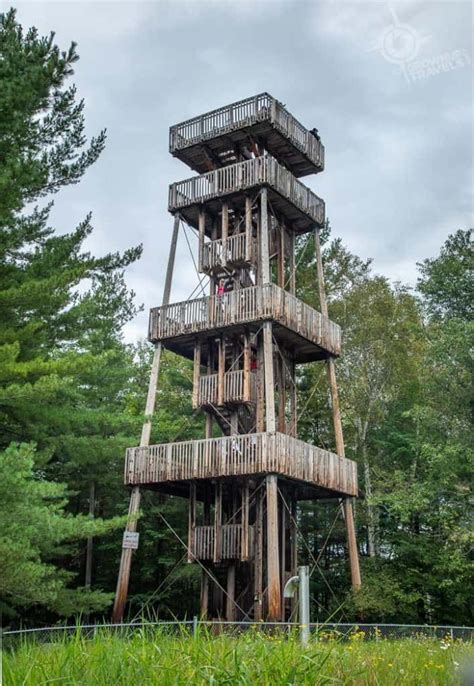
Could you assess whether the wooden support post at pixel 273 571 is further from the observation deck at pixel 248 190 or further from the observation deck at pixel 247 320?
the observation deck at pixel 248 190

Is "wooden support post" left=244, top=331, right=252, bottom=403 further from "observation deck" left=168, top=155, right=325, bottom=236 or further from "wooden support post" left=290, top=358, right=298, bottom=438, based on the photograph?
"observation deck" left=168, top=155, right=325, bottom=236

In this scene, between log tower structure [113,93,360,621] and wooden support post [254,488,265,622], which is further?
log tower structure [113,93,360,621]

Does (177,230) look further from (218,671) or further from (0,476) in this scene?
(218,671)

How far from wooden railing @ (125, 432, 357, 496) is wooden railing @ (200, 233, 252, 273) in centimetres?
531

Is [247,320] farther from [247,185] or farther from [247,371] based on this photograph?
[247,185]

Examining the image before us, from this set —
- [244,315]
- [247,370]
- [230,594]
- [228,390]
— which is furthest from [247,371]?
[230,594]

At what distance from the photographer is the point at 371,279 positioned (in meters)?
33.0

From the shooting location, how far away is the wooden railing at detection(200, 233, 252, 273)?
22.8 meters

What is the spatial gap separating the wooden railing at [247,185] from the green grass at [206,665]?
16.5 metres

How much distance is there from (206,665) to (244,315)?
15.0 metres

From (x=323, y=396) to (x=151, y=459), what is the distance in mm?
11539

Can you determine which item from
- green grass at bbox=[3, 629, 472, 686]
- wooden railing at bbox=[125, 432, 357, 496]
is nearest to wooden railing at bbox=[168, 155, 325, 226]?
wooden railing at bbox=[125, 432, 357, 496]

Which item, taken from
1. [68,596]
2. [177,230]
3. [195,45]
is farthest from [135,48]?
[177,230]

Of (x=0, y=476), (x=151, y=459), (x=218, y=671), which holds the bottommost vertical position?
(x=218, y=671)
